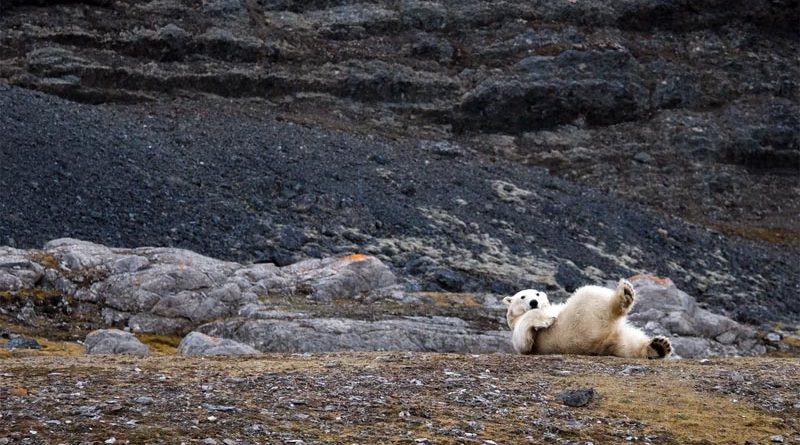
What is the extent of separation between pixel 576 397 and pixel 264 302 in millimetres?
11577

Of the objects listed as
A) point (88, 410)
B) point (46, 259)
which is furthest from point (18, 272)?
point (88, 410)

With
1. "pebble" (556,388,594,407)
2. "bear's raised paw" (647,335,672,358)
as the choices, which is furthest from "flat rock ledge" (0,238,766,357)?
"pebble" (556,388,594,407)

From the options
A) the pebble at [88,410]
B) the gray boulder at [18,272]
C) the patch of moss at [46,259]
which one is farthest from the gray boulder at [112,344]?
the patch of moss at [46,259]

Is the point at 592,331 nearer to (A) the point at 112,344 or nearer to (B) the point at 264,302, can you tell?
(A) the point at 112,344

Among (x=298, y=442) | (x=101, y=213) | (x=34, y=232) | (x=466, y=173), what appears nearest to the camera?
(x=298, y=442)

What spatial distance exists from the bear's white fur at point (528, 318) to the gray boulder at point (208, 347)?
3306 mm

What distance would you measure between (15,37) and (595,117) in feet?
79.5

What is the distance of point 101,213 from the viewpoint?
95.0 ft

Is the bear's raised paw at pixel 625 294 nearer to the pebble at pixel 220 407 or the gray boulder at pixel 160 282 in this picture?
the pebble at pixel 220 407

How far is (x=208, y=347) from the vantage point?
1416 cm

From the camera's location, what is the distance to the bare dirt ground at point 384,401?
8.45 meters

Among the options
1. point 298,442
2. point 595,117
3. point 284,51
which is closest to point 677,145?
point 595,117

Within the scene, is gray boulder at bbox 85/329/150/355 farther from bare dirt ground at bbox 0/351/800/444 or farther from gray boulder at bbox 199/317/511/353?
bare dirt ground at bbox 0/351/800/444

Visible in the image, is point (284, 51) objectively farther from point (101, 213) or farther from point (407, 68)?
point (101, 213)
